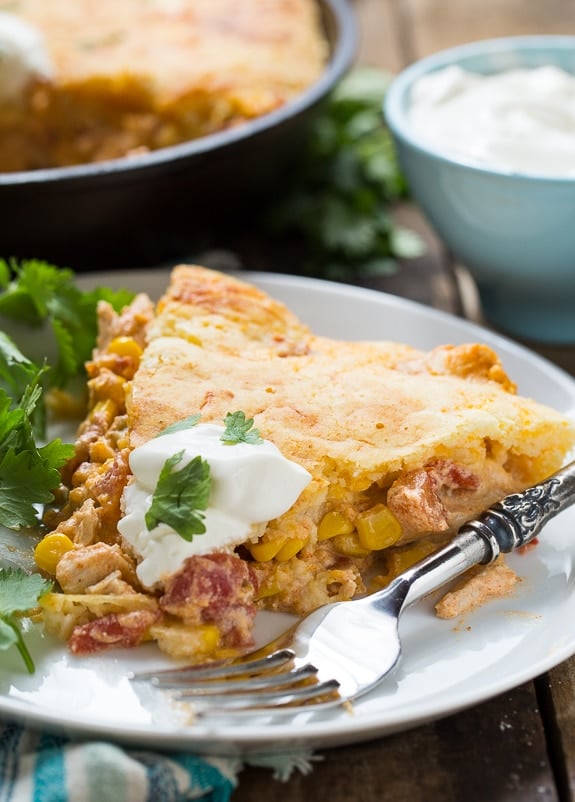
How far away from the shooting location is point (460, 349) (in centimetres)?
337

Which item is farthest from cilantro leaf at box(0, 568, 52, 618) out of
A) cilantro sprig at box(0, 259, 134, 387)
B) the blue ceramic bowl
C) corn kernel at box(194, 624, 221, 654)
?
the blue ceramic bowl

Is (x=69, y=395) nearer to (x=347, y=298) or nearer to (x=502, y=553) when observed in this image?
(x=347, y=298)

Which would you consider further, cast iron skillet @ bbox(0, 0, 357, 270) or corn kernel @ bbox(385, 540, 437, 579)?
cast iron skillet @ bbox(0, 0, 357, 270)

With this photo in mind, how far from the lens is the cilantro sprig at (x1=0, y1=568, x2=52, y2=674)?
2.58m

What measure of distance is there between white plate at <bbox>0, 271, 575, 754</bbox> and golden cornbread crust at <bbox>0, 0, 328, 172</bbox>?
250 cm

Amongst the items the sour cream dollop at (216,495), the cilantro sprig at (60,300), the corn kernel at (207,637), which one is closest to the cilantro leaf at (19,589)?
the sour cream dollop at (216,495)

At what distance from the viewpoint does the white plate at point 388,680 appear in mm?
2393

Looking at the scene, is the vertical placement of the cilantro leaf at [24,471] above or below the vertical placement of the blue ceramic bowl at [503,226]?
above

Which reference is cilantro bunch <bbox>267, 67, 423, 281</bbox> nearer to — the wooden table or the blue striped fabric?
the wooden table

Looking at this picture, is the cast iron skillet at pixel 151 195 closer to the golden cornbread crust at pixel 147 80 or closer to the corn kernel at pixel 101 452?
the golden cornbread crust at pixel 147 80

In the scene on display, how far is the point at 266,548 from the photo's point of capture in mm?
2828

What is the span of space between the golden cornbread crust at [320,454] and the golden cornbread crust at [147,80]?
1.69m

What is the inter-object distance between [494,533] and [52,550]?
3.63 ft

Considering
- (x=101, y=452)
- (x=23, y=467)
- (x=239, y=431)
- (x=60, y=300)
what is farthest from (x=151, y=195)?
(x=239, y=431)
